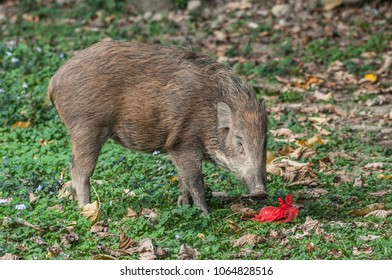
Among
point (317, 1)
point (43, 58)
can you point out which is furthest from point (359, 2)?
point (43, 58)

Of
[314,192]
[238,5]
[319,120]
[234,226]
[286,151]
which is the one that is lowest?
[238,5]

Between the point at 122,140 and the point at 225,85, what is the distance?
98 centimetres

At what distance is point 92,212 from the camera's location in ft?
21.8

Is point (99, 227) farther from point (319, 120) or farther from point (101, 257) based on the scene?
point (319, 120)

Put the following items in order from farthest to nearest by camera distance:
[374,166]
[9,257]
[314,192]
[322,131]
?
[322,131] → [374,166] → [314,192] → [9,257]

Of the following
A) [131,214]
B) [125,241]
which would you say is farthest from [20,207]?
[125,241]

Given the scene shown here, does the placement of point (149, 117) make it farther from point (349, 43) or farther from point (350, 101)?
point (349, 43)

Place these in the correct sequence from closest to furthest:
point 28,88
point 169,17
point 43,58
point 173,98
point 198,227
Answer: point 198,227
point 173,98
point 28,88
point 43,58
point 169,17

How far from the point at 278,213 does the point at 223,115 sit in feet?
2.96

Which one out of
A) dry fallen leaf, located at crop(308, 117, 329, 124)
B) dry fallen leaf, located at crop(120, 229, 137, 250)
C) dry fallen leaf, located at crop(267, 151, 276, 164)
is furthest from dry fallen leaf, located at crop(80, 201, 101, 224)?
dry fallen leaf, located at crop(308, 117, 329, 124)

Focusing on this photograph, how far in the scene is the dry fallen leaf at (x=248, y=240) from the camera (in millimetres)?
6262

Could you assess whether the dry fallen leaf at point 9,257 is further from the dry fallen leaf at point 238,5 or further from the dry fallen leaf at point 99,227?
the dry fallen leaf at point 238,5

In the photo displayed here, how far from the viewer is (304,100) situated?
34.8ft

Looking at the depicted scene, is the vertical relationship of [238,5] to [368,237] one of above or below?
below
